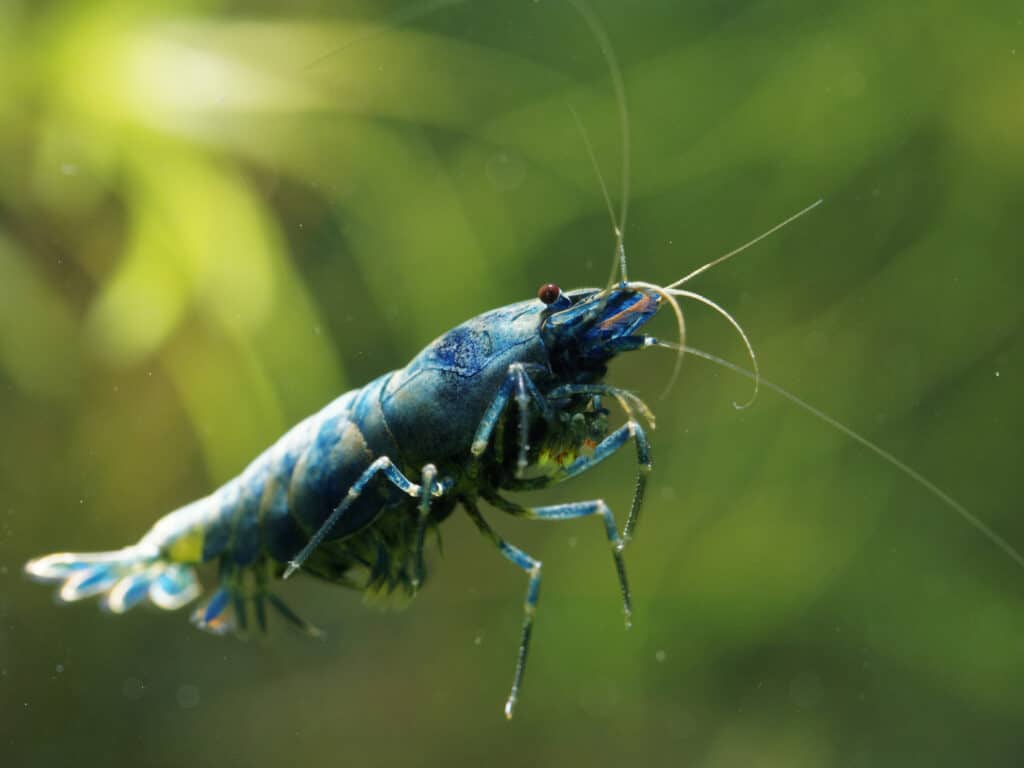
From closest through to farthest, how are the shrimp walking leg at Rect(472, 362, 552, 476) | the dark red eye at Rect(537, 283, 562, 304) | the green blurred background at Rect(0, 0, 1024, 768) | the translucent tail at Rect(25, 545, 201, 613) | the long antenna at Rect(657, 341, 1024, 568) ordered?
the shrimp walking leg at Rect(472, 362, 552, 476), the dark red eye at Rect(537, 283, 562, 304), the long antenna at Rect(657, 341, 1024, 568), the translucent tail at Rect(25, 545, 201, 613), the green blurred background at Rect(0, 0, 1024, 768)

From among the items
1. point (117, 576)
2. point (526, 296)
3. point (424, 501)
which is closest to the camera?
point (424, 501)

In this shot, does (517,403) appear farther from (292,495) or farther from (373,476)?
(292,495)

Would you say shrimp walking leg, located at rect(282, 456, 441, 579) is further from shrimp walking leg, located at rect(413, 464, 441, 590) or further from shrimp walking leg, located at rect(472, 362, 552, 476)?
shrimp walking leg, located at rect(472, 362, 552, 476)

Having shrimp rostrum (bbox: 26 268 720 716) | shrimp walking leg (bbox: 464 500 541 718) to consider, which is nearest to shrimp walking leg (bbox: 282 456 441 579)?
shrimp rostrum (bbox: 26 268 720 716)

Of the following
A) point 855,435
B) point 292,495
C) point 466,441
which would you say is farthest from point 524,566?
point 855,435

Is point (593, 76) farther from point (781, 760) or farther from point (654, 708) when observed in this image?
point (781, 760)

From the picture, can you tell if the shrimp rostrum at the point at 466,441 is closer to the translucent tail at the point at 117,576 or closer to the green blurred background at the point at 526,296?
the green blurred background at the point at 526,296

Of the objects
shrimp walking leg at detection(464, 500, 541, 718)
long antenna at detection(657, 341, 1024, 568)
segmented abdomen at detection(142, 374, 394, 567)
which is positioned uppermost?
segmented abdomen at detection(142, 374, 394, 567)
